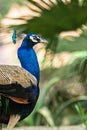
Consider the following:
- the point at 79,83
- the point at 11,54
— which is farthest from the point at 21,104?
the point at 11,54

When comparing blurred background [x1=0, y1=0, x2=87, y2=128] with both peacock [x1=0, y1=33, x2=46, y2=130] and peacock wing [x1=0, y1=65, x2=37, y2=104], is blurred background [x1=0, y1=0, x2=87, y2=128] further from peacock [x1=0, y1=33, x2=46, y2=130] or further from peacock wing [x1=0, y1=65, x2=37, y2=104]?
peacock wing [x1=0, y1=65, x2=37, y2=104]

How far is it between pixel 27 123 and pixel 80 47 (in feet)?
5.33

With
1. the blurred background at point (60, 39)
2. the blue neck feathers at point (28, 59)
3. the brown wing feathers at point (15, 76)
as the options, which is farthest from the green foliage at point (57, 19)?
the brown wing feathers at point (15, 76)

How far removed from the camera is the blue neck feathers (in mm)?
3422

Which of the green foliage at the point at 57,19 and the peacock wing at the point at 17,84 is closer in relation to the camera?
the peacock wing at the point at 17,84

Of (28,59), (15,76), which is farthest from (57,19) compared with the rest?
(15,76)

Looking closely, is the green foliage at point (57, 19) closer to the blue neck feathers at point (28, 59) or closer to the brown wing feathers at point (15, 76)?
the blue neck feathers at point (28, 59)

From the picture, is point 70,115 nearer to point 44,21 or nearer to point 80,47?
point 80,47

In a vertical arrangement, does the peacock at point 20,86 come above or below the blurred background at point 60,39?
above

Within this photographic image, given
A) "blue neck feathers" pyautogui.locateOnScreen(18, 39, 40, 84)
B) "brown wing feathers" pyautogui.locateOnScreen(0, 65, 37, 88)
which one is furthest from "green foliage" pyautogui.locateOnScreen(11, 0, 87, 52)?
"brown wing feathers" pyautogui.locateOnScreen(0, 65, 37, 88)

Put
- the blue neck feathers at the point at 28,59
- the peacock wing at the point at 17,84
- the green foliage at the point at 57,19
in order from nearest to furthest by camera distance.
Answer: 1. the peacock wing at the point at 17,84
2. the blue neck feathers at the point at 28,59
3. the green foliage at the point at 57,19

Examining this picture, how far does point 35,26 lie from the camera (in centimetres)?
518

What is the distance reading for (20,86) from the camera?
3.14 meters

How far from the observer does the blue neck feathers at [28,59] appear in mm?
3422
